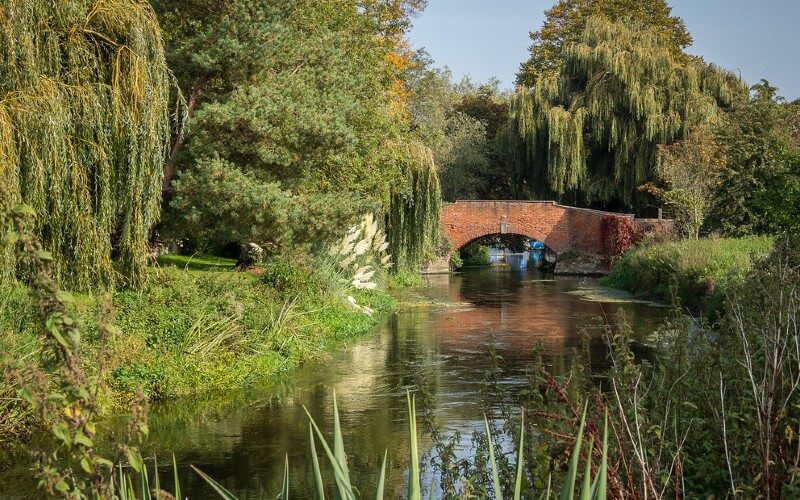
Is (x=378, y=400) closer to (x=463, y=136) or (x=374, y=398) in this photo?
(x=374, y=398)

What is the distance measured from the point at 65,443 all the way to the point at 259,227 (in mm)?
13579

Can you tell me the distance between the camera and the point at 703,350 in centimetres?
706

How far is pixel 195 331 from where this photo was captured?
12836 millimetres

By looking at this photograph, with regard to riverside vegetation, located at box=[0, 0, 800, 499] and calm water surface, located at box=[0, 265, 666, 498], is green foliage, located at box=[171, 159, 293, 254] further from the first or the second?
calm water surface, located at box=[0, 265, 666, 498]

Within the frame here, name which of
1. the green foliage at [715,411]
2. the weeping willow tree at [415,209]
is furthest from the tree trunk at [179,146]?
the green foliage at [715,411]

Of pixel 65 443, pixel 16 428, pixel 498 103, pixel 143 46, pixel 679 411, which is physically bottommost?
pixel 16 428

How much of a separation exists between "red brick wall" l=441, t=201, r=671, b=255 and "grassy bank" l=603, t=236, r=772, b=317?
6474mm

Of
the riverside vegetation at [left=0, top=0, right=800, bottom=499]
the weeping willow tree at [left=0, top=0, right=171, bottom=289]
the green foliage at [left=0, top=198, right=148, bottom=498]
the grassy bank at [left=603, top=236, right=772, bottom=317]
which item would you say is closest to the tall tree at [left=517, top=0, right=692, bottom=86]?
the riverside vegetation at [left=0, top=0, right=800, bottom=499]

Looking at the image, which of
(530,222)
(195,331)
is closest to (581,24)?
(530,222)

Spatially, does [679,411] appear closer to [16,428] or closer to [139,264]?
[16,428]

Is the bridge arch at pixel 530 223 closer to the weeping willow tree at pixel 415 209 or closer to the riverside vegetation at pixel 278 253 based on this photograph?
the riverside vegetation at pixel 278 253

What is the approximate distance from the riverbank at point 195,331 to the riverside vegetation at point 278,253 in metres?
0.05

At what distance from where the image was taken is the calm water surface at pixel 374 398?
877 centimetres

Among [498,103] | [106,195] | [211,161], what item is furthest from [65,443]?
[498,103]
